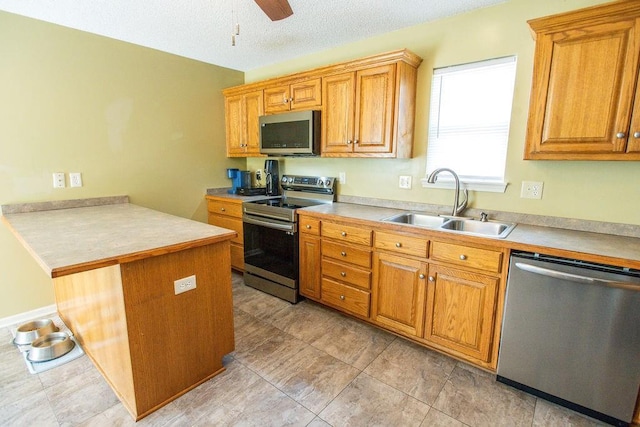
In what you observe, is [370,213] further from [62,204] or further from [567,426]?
[62,204]

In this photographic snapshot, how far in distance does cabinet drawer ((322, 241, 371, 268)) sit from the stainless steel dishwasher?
93 cm

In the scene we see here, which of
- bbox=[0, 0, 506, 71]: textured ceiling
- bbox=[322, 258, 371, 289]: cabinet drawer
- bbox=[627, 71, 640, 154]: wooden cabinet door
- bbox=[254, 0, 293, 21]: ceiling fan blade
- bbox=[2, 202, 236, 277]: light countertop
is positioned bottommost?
bbox=[322, 258, 371, 289]: cabinet drawer

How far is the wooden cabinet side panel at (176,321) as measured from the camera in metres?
1.53

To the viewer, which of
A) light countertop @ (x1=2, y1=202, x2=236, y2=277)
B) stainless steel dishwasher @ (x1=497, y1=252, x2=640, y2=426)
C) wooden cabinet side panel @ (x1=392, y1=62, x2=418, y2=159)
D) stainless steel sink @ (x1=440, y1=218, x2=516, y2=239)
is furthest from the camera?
wooden cabinet side panel @ (x1=392, y1=62, x2=418, y2=159)

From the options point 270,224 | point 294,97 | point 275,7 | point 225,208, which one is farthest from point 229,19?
point 225,208

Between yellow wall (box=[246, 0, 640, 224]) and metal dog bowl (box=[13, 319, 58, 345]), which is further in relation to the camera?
metal dog bowl (box=[13, 319, 58, 345])

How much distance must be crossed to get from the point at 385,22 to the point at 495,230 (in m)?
1.82

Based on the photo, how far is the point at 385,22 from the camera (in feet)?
8.09

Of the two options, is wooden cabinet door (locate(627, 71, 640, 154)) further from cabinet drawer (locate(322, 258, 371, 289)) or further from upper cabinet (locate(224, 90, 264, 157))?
upper cabinet (locate(224, 90, 264, 157))

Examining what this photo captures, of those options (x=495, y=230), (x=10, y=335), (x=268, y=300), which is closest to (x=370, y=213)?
(x=495, y=230)

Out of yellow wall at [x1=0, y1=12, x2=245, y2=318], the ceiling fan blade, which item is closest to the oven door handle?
yellow wall at [x1=0, y1=12, x2=245, y2=318]

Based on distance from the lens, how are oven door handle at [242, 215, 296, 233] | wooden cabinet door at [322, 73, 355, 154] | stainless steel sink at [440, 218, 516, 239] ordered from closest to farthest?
1. stainless steel sink at [440, 218, 516, 239]
2. wooden cabinet door at [322, 73, 355, 154]
3. oven door handle at [242, 215, 296, 233]

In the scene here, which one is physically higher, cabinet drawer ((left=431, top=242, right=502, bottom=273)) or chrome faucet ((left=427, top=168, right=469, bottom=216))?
chrome faucet ((left=427, top=168, right=469, bottom=216))

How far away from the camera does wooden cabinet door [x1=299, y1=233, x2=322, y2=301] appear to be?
2641mm
